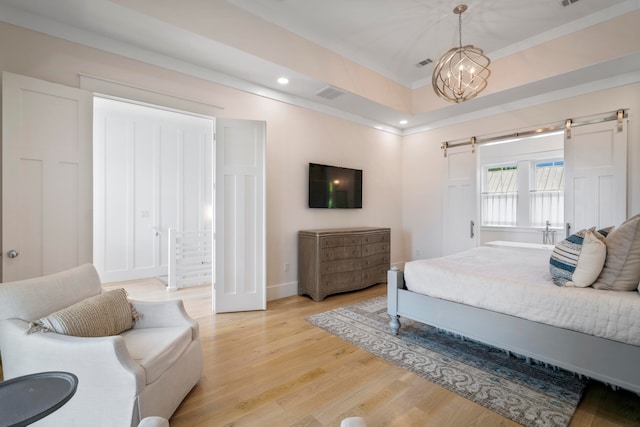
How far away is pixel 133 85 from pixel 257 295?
265cm

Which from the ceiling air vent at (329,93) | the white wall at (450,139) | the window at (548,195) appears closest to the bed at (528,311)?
the white wall at (450,139)

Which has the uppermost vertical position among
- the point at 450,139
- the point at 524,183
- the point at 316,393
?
the point at 450,139

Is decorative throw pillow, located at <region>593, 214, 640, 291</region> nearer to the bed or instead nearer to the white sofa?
the bed

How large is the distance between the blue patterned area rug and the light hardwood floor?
0.09m

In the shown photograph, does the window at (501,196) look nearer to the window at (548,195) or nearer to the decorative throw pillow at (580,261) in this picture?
the window at (548,195)

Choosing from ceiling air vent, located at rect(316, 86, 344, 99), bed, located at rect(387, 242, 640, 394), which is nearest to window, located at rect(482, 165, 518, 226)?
bed, located at rect(387, 242, 640, 394)

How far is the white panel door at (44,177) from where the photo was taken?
2287 millimetres

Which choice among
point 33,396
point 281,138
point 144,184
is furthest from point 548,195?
point 144,184

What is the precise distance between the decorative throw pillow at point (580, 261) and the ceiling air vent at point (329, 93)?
10.0ft

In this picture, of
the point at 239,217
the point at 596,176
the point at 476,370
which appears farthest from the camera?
the point at 596,176

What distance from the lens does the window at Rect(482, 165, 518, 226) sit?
619 cm

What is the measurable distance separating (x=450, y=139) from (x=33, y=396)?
5.56m

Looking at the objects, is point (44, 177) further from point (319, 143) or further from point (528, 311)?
point (528, 311)

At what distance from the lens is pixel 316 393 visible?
6.38ft
